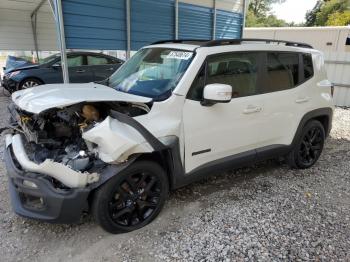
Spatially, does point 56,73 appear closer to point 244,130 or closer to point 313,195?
point 244,130

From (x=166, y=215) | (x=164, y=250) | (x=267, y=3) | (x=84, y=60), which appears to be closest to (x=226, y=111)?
(x=166, y=215)

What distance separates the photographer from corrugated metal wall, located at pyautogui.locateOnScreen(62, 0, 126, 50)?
6.77 meters

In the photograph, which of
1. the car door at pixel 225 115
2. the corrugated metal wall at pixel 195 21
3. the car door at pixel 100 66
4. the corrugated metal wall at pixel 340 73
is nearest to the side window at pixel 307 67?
the car door at pixel 225 115

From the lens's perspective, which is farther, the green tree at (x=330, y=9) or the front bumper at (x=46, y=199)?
the green tree at (x=330, y=9)

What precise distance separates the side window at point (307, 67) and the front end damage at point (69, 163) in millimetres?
2449

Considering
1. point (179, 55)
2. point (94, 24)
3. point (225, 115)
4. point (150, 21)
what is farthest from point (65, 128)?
point (150, 21)

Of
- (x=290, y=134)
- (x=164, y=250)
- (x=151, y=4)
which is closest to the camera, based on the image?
(x=164, y=250)

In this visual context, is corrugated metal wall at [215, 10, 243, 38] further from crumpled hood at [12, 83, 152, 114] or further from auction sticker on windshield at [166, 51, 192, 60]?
crumpled hood at [12, 83, 152, 114]

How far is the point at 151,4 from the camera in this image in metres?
8.31

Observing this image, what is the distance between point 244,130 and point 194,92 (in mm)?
831

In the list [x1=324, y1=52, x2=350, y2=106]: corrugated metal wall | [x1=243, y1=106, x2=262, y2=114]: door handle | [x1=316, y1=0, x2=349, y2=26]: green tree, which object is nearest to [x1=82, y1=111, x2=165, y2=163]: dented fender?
[x1=243, y1=106, x2=262, y2=114]: door handle

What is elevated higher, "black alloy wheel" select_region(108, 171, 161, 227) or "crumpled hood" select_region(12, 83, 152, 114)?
"crumpled hood" select_region(12, 83, 152, 114)

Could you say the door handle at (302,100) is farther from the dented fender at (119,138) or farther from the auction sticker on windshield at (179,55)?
the dented fender at (119,138)

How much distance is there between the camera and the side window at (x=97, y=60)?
964cm
